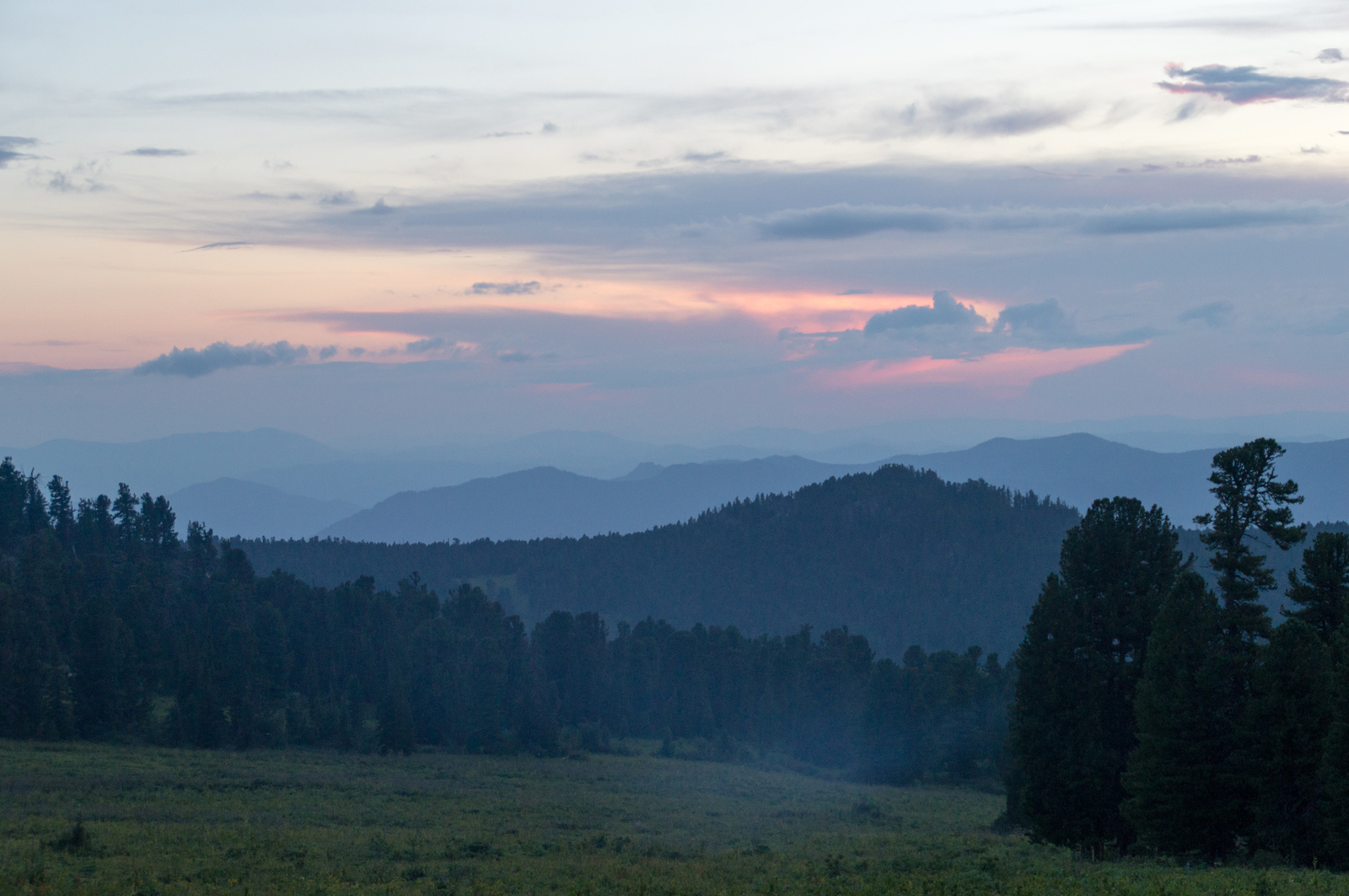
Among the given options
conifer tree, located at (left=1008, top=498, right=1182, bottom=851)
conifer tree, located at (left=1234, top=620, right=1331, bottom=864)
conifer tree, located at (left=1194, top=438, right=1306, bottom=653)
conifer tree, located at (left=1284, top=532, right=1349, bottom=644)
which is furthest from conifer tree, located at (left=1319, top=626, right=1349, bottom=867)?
conifer tree, located at (left=1008, top=498, right=1182, bottom=851)

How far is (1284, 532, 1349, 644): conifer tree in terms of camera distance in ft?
105

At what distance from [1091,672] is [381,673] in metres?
91.4

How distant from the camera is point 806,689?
123 meters

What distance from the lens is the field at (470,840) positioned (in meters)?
23.0

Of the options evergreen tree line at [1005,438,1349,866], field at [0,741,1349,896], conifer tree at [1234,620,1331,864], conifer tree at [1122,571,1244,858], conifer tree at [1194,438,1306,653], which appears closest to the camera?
field at [0,741,1349,896]

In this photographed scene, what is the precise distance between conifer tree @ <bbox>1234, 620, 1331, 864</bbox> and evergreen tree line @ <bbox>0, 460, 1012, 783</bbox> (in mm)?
63344

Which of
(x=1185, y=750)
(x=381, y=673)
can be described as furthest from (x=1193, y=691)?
(x=381, y=673)

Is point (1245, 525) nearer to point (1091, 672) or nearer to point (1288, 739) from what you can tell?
point (1091, 672)

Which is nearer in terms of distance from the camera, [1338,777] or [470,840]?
[1338,777]

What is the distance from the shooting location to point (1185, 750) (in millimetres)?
29234

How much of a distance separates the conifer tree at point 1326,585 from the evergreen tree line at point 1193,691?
52mm

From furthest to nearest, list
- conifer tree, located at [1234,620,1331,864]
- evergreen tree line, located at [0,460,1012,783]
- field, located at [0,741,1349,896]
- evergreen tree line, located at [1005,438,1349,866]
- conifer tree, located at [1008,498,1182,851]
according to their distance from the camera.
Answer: evergreen tree line, located at [0,460,1012,783] < conifer tree, located at [1008,498,1182,851] < evergreen tree line, located at [1005,438,1349,866] < conifer tree, located at [1234,620,1331,864] < field, located at [0,741,1349,896]

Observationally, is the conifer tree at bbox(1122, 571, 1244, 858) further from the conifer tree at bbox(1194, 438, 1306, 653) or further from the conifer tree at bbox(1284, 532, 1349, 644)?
the conifer tree at bbox(1284, 532, 1349, 644)

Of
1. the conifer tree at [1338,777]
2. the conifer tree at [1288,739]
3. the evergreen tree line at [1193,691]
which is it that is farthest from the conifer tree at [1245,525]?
the conifer tree at [1338,777]
